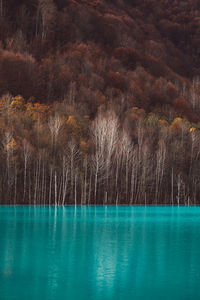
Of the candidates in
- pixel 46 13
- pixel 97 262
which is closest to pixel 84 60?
pixel 46 13

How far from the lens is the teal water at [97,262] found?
17000 millimetres

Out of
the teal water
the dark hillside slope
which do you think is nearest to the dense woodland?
the dark hillside slope

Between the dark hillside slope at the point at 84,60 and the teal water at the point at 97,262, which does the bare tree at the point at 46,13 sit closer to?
the dark hillside slope at the point at 84,60

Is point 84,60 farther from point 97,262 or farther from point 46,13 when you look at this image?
point 97,262

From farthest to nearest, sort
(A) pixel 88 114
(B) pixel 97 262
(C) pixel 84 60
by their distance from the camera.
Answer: (C) pixel 84 60 < (A) pixel 88 114 < (B) pixel 97 262

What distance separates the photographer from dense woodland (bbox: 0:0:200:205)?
219 feet

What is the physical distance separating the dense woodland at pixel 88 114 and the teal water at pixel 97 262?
93.9 feet

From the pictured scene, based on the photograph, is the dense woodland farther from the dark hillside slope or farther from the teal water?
the teal water

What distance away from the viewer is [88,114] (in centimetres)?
9738

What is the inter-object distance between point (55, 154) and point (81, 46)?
7588 centimetres

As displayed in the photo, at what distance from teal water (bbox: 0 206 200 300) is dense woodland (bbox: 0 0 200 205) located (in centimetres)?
2863

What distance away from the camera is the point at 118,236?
106ft

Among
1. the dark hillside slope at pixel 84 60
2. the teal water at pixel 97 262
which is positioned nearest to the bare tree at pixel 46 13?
the dark hillside slope at pixel 84 60

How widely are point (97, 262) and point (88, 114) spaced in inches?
2995
